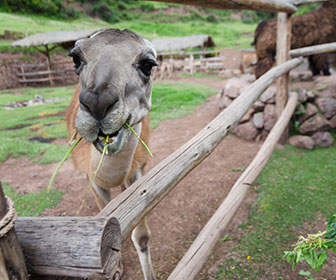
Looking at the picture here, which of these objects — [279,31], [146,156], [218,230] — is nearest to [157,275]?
[218,230]

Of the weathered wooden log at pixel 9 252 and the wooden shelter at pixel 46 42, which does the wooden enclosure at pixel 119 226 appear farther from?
the wooden shelter at pixel 46 42

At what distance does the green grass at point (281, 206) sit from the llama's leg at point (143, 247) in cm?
67

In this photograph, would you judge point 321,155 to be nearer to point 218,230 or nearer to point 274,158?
point 274,158

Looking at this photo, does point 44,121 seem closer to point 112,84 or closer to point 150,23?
point 112,84

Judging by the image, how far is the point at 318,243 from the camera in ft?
4.66

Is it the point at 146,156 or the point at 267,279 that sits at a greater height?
the point at 146,156

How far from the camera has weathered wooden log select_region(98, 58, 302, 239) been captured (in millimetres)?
1315

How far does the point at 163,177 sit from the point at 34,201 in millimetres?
3038

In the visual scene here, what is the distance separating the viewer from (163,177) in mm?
1630

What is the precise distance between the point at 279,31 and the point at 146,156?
3.75m

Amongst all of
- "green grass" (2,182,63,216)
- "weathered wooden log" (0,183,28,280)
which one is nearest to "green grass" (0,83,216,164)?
"green grass" (2,182,63,216)

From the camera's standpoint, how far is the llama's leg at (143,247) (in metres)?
2.52

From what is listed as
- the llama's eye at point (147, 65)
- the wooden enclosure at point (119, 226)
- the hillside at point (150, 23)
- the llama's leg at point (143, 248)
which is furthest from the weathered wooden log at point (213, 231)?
the hillside at point (150, 23)

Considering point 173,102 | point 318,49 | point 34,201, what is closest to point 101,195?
point 34,201
